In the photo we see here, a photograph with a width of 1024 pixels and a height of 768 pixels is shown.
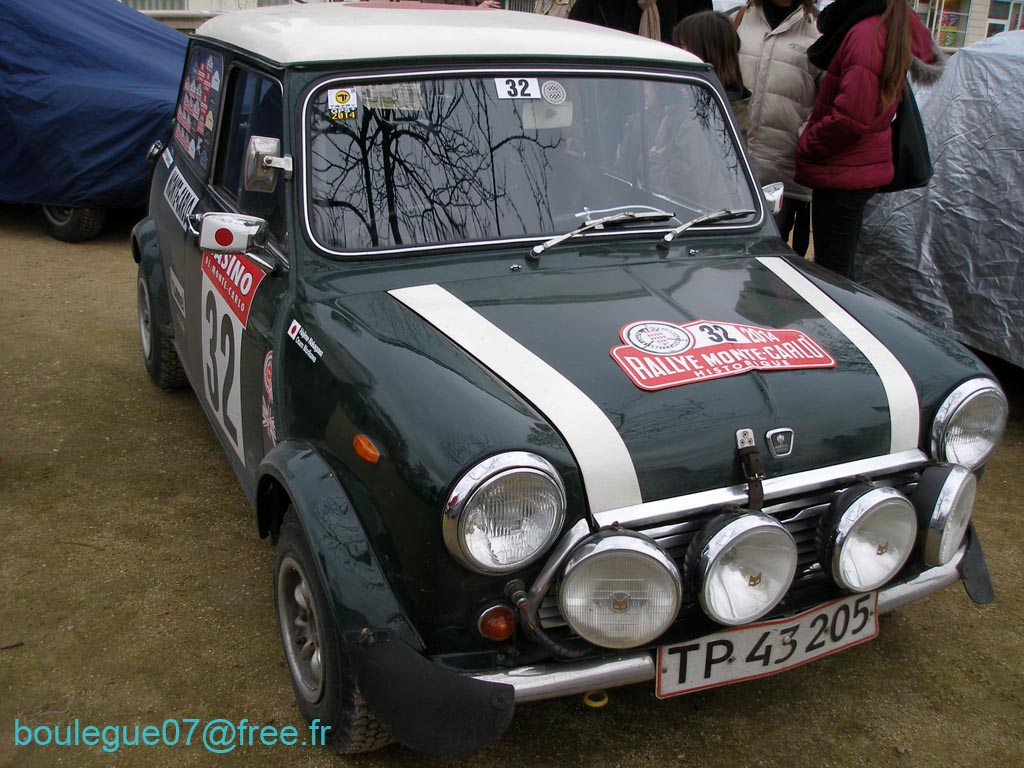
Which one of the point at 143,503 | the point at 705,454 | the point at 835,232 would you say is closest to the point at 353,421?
the point at 705,454

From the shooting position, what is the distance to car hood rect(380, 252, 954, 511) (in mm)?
2354

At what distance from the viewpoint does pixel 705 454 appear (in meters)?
2.38

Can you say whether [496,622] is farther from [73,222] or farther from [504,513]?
[73,222]

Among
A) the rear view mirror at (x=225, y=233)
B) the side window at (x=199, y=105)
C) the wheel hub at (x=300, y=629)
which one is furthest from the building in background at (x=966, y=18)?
the wheel hub at (x=300, y=629)

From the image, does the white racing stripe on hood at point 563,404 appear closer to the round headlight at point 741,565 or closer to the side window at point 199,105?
the round headlight at point 741,565

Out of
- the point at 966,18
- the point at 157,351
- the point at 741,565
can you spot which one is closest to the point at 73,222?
the point at 157,351

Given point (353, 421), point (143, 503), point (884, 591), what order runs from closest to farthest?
point (353, 421) → point (884, 591) → point (143, 503)

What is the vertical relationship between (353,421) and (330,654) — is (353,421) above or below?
above

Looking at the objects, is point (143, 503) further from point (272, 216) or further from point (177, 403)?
point (272, 216)

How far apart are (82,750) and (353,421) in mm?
1237

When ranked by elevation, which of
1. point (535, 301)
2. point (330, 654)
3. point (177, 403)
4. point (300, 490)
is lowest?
point (177, 403)

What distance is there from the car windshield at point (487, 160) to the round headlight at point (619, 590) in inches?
47.5

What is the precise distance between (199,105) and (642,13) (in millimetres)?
3320

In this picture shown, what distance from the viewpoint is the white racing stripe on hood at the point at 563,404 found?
2287 millimetres
